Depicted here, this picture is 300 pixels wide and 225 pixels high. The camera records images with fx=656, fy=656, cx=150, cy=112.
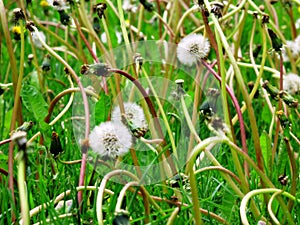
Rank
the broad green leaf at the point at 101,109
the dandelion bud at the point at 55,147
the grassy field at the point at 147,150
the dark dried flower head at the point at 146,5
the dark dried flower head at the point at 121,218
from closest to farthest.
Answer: the dark dried flower head at the point at 121,218, the grassy field at the point at 147,150, the dandelion bud at the point at 55,147, the broad green leaf at the point at 101,109, the dark dried flower head at the point at 146,5

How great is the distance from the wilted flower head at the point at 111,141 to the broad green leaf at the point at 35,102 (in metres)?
0.35

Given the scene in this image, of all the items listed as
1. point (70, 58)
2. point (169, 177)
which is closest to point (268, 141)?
point (169, 177)

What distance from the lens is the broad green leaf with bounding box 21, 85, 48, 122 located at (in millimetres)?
1349

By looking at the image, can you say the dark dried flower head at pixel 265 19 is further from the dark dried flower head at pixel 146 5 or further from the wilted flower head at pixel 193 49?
the dark dried flower head at pixel 146 5

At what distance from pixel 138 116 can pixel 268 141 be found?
25 centimetres

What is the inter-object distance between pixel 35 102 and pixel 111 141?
421mm

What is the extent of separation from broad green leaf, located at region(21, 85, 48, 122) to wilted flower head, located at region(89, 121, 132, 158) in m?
0.35

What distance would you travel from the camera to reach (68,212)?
3.43ft

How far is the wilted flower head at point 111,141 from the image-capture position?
995mm

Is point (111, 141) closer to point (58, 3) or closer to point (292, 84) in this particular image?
point (58, 3)

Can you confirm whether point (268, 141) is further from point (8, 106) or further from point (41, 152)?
point (8, 106)


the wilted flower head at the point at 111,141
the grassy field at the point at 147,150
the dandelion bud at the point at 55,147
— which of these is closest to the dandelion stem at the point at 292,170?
the grassy field at the point at 147,150

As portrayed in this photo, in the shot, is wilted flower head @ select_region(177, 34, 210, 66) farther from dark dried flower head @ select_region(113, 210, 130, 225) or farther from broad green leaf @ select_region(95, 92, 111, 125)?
dark dried flower head @ select_region(113, 210, 130, 225)

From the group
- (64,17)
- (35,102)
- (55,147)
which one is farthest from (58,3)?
(55,147)
